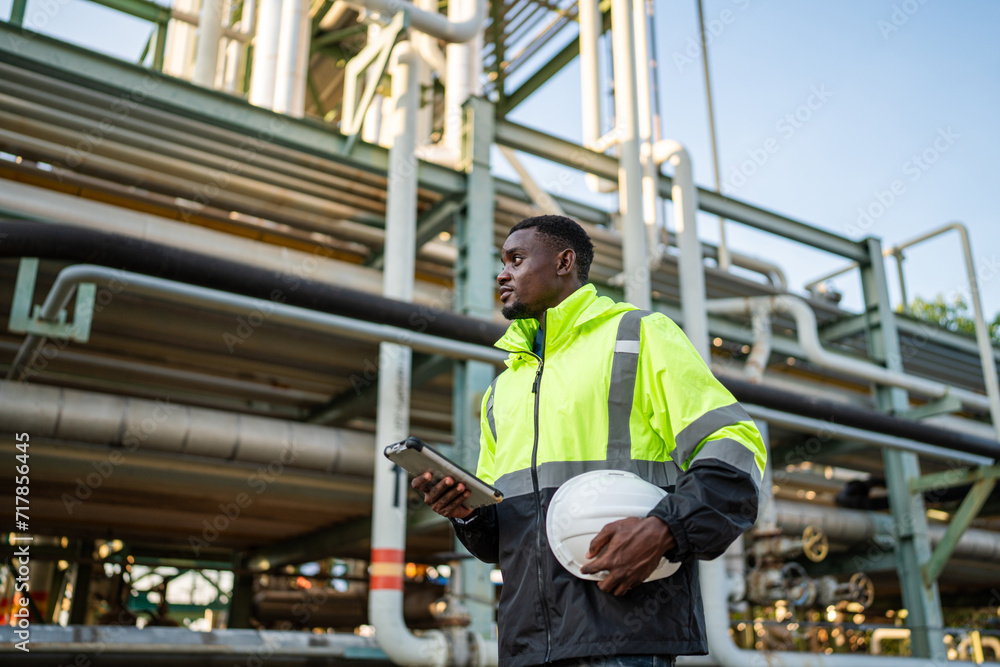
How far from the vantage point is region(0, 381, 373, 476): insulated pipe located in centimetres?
574

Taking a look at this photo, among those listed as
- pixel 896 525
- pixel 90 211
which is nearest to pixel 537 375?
pixel 90 211

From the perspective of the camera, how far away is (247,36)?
1059 centimetres

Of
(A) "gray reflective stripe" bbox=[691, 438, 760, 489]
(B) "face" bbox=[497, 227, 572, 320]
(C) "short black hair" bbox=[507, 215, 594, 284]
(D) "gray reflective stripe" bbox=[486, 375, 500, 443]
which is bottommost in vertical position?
(A) "gray reflective stripe" bbox=[691, 438, 760, 489]

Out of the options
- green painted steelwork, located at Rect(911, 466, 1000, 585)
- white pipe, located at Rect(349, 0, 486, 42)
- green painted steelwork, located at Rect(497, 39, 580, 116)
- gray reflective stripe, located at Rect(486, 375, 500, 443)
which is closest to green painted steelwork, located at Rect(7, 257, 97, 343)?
white pipe, located at Rect(349, 0, 486, 42)

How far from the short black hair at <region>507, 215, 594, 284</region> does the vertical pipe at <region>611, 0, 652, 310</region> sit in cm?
544

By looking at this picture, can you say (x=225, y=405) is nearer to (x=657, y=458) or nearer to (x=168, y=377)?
(x=168, y=377)

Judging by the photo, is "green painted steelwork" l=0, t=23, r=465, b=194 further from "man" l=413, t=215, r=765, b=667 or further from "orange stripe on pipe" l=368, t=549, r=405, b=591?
"man" l=413, t=215, r=765, b=667

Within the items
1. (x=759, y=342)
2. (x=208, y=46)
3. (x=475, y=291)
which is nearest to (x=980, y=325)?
(x=759, y=342)

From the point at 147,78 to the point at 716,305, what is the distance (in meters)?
5.78

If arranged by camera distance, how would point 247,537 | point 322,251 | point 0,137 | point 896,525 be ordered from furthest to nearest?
point 247,537 < point 896,525 < point 322,251 < point 0,137

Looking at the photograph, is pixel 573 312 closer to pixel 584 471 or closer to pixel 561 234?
pixel 561 234

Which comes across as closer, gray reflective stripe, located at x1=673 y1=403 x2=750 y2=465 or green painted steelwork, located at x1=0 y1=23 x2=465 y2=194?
gray reflective stripe, located at x1=673 y1=403 x2=750 y2=465

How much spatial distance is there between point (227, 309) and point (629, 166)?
4195 millimetres

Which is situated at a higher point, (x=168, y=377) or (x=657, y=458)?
(x=168, y=377)
